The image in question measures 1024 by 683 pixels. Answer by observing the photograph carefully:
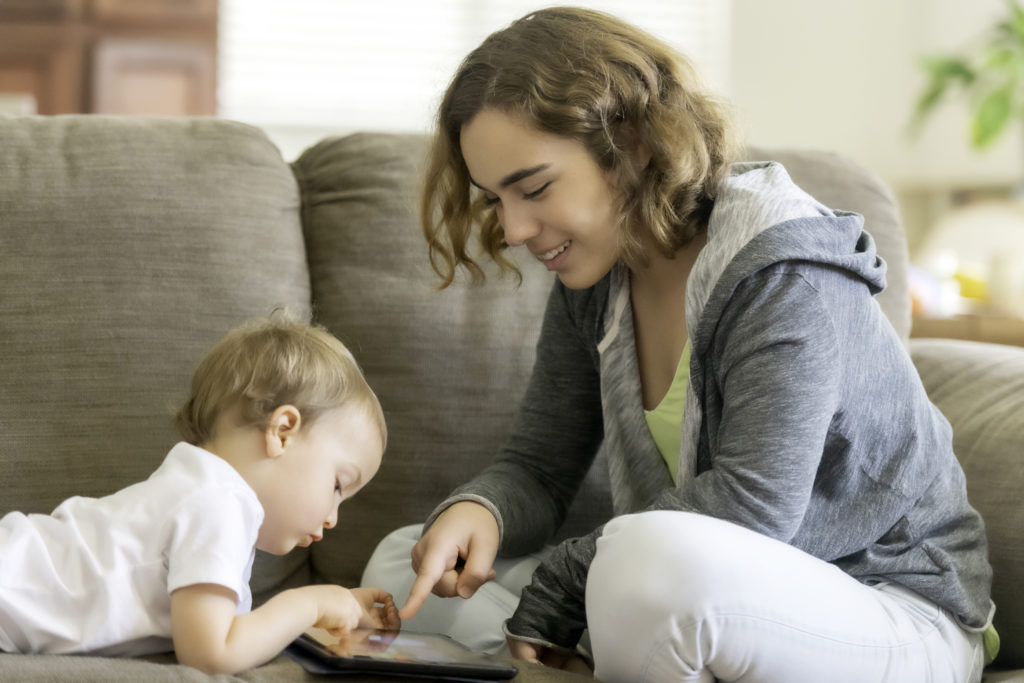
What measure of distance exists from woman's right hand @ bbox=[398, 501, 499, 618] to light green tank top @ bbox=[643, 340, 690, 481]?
21 cm

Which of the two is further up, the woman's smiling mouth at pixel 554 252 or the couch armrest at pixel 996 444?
the woman's smiling mouth at pixel 554 252

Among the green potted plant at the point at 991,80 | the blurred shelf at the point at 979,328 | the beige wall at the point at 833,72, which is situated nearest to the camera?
the blurred shelf at the point at 979,328

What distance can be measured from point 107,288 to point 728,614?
84 centimetres

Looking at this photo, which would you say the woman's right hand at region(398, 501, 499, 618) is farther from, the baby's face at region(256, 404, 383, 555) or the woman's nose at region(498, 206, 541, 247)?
the woman's nose at region(498, 206, 541, 247)

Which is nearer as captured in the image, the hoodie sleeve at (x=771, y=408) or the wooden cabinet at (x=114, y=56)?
the hoodie sleeve at (x=771, y=408)

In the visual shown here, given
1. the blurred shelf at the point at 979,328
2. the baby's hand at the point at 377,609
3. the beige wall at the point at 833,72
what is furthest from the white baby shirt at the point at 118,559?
the beige wall at the point at 833,72

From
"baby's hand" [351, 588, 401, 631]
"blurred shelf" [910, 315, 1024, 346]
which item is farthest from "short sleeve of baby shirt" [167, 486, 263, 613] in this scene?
"blurred shelf" [910, 315, 1024, 346]

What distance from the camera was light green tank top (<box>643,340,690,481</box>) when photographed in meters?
1.22

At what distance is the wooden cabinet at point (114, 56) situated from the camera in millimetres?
3232

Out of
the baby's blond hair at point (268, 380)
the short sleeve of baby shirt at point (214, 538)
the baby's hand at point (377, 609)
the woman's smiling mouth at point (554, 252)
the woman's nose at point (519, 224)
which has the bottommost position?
the baby's hand at point (377, 609)

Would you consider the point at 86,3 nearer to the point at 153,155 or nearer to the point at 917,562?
the point at 153,155

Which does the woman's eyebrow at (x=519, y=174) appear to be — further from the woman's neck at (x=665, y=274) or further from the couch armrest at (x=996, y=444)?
the couch armrest at (x=996, y=444)

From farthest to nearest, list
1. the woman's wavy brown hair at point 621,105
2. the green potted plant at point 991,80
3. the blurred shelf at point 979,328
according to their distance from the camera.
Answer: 1. the green potted plant at point 991,80
2. the blurred shelf at point 979,328
3. the woman's wavy brown hair at point 621,105

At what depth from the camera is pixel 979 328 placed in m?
2.04
